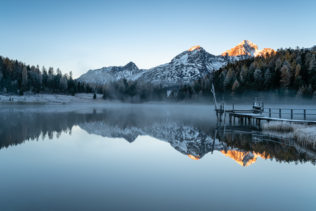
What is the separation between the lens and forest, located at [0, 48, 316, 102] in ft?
288

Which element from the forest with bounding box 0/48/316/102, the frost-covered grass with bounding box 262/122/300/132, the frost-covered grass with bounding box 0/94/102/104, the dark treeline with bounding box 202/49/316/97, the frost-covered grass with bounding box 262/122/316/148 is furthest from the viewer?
the frost-covered grass with bounding box 0/94/102/104

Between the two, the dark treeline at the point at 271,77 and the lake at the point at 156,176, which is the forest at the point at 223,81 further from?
the lake at the point at 156,176

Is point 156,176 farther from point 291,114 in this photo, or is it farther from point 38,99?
point 38,99

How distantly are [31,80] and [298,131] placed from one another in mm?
154412

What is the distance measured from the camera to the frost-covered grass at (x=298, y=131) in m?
16.5

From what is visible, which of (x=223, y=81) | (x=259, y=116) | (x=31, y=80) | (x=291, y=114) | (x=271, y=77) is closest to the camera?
(x=291, y=114)

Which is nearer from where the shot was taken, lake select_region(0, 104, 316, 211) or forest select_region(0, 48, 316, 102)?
lake select_region(0, 104, 316, 211)

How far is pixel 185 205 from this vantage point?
7.07 meters

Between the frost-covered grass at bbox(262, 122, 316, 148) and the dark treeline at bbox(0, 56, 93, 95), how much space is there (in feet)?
433

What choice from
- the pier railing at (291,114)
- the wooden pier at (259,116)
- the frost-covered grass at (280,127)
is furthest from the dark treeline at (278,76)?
the frost-covered grass at (280,127)

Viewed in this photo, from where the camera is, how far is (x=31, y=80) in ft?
475

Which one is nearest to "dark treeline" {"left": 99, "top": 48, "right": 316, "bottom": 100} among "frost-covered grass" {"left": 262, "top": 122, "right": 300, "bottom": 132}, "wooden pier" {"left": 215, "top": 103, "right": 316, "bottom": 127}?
"wooden pier" {"left": 215, "top": 103, "right": 316, "bottom": 127}

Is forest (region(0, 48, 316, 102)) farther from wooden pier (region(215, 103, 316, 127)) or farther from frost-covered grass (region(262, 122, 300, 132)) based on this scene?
frost-covered grass (region(262, 122, 300, 132))

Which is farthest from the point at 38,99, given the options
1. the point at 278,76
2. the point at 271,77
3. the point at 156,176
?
the point at 156,176
